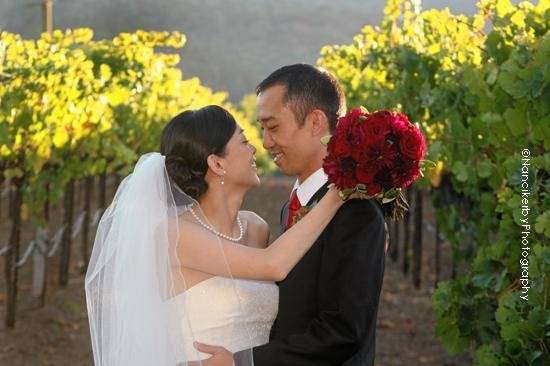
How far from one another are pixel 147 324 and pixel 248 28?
402ft

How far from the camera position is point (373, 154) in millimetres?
4402

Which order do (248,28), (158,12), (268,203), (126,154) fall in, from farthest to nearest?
(158,12) → (248,28) → (268,203) → (126,154)

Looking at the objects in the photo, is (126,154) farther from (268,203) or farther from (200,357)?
(268,203)

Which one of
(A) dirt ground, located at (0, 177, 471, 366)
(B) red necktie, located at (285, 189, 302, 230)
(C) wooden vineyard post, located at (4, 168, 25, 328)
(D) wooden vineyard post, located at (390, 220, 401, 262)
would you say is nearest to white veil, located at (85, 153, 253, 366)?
(B) red necktie, located at (285, 189, 302, 230)

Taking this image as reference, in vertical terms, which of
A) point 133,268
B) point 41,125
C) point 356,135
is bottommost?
point 133,268

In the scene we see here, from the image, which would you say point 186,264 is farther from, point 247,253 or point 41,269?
point 41,269

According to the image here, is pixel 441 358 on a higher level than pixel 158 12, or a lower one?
lower

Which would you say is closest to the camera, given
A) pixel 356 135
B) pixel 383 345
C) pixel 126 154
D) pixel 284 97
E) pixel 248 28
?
pixel 356 135

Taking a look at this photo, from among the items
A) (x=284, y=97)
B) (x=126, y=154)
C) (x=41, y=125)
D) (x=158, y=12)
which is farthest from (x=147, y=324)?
(x=158, y=12)

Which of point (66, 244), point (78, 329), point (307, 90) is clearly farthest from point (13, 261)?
point (307, 90)

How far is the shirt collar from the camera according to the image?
193 inches

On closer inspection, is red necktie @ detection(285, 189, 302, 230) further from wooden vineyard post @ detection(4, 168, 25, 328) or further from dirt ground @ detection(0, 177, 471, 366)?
wooden vineyard post @ detection(4, 168, 25, 328)

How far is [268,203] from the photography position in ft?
115

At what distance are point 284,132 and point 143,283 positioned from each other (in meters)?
0.93
